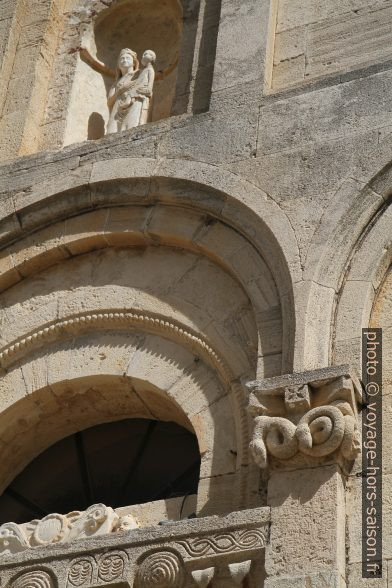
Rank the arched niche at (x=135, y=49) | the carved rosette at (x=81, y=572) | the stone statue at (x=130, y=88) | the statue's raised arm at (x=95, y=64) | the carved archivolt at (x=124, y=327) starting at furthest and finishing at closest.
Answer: the statue's raised arm at (x=95, y=64) → the arched niche at (x=135, y=49) → the stone statue at (x=130, y=88) → the carved archivolt at (x=124, y=327) → the carved rosette at (x=81, y=572)

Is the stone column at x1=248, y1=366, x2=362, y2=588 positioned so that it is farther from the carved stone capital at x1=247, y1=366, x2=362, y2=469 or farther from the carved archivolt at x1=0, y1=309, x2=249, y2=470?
the carved archivolt at x1=0, y1=309, x2=249, y2=470

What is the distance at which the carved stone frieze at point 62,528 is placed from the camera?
783 cm

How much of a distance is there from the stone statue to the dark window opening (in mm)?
2400

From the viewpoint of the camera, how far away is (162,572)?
710 cm

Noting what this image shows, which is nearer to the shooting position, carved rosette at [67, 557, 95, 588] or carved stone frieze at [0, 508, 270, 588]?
carved stone frieze at [0, 508, 270, 588]

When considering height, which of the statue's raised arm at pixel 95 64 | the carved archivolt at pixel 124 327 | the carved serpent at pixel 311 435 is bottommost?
the carved serpent at pixel 311 435

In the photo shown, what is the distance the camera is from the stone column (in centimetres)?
676

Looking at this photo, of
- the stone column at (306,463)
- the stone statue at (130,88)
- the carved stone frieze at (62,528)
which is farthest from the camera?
the stone statue at (130,88)

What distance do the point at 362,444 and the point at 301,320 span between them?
841mm

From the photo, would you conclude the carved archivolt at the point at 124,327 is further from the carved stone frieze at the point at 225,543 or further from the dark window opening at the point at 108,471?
the carved stone frieze at the point at 225,543

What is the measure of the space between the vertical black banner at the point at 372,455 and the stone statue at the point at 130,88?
3.24 meters

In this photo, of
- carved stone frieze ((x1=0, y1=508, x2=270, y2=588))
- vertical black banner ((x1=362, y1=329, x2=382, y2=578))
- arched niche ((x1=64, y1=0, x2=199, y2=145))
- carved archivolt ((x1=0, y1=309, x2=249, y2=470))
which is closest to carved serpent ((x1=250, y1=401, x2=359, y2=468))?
vertical black banner ((x1=362, y1=329, x2=382, y2=578))

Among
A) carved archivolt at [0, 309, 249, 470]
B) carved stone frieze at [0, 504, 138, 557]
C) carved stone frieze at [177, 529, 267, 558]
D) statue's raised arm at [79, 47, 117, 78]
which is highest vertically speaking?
statue's raised arm at [79, 47, 117, 78]

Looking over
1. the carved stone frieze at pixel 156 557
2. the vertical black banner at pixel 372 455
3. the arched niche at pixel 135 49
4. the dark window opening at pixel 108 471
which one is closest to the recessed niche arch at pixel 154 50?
the arched niche at pixel 135 49
